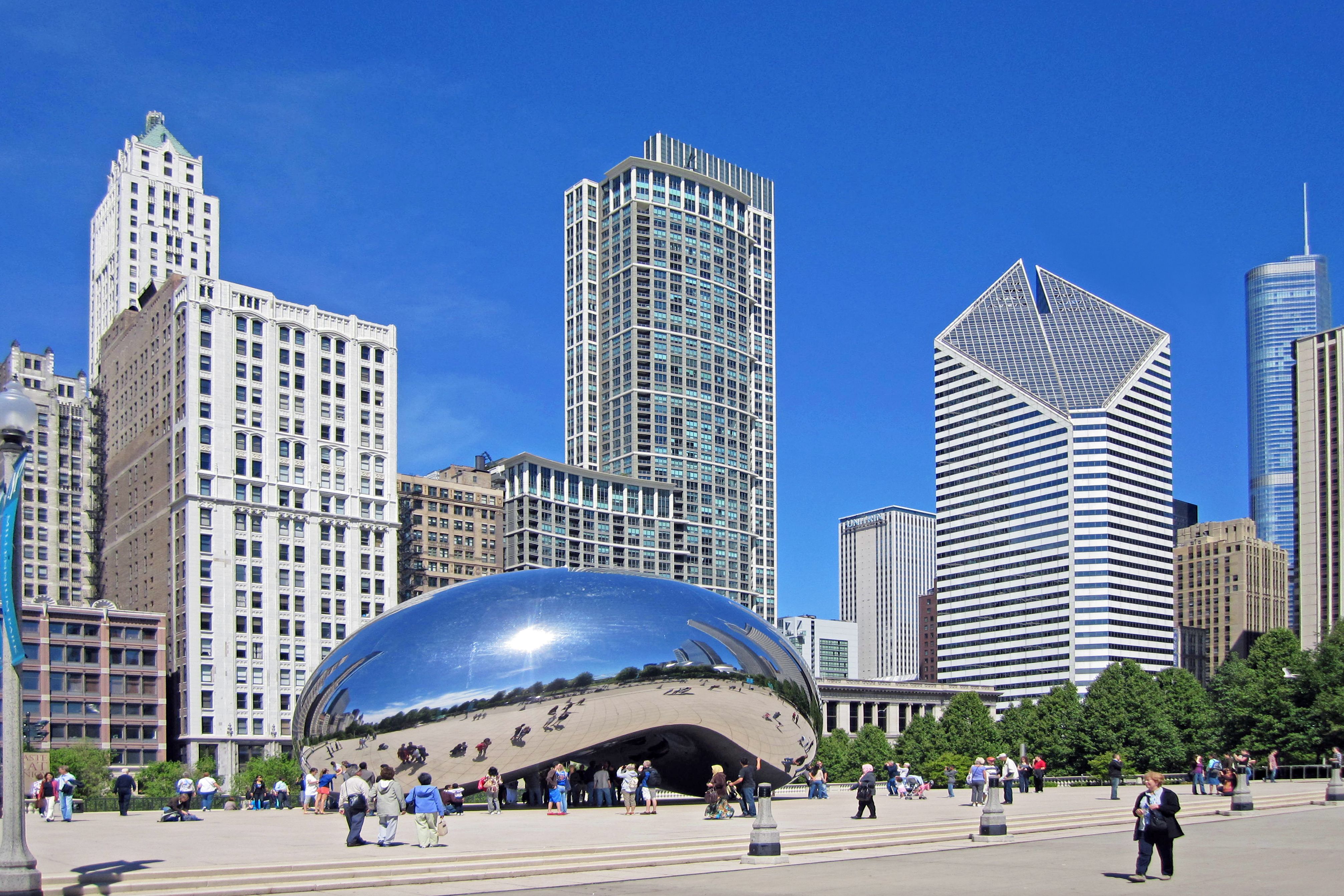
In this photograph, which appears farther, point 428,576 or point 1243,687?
point 428,576

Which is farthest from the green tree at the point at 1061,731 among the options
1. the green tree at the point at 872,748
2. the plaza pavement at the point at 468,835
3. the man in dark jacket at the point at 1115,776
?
the plaza pavement at the point at 468,835

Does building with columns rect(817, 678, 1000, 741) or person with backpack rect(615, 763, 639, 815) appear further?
building with columns rect(817, 678, 1000, 741)

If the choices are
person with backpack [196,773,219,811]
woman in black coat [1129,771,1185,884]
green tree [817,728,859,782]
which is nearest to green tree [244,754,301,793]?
person with backpack [196,773,219,811]

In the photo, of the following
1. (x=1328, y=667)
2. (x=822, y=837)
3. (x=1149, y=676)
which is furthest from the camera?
(x=1149, y=676)

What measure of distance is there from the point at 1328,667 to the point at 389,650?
173ft

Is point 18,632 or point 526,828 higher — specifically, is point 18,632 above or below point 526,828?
above

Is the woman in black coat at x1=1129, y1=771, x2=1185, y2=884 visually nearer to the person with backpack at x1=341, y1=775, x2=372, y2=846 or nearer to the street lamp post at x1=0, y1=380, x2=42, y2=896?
the person with backpack at x1=341, y1=775, x2=372, y2=846

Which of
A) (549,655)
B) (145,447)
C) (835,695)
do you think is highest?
(145,447)

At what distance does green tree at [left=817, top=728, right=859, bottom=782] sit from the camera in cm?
11588

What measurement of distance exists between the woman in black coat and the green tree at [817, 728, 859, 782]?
93.4 m

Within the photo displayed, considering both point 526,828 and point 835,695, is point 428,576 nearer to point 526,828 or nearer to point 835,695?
point 835,695

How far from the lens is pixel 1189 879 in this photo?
21.5 m

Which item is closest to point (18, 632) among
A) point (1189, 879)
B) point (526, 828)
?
point (526, 828)

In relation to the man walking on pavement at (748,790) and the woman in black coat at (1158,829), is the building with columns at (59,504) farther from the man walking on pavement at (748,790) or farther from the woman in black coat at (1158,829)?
the woman in black coat at (1158,829)
